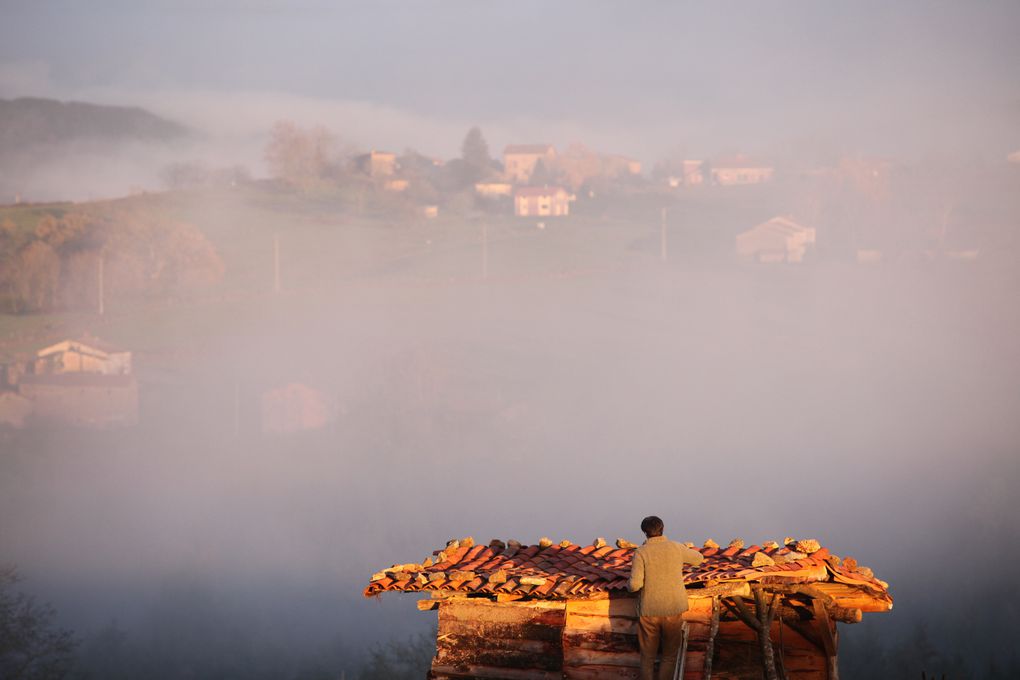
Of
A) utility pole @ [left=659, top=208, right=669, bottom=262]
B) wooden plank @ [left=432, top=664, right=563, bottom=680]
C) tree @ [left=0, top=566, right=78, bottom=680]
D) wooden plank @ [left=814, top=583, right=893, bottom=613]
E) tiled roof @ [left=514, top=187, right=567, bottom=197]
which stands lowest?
tree @ [left=0, top=566, right=78, bottom=680]

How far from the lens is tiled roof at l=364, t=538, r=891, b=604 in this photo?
13453 millimetres

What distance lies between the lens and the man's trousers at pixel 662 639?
43.1ft

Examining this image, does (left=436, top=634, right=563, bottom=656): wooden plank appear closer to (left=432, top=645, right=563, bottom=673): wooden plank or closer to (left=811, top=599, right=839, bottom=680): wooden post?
(left=432, top=645, right=563, bottom=673): wooden plank

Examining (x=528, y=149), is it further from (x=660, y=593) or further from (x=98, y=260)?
(x=660, y=593)

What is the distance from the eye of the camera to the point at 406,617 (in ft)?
269

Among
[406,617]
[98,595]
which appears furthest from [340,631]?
[98,595]

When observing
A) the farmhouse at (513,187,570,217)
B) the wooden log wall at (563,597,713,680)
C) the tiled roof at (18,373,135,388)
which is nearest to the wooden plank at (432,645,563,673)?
the wooden log wall at (563,597,713,680)

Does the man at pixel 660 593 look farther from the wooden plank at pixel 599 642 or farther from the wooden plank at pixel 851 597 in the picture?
the wooden plank at pixel 851 597

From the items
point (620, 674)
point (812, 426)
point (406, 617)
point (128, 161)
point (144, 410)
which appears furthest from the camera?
point (128, 161)

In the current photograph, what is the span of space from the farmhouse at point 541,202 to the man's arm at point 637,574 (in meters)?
105

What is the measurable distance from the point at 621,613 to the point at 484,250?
10079 centimetres

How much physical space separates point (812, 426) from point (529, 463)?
25191 millimetres

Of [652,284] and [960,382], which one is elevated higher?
[652,284]

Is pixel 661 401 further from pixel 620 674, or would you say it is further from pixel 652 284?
pixel 620 674
